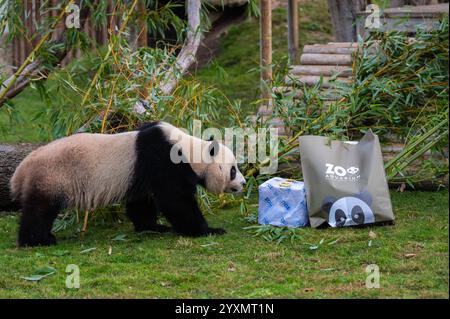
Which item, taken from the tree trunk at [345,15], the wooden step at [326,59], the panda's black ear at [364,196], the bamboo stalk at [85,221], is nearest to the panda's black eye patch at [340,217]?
the panda's black ear at [364,196]

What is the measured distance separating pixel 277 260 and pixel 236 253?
32cm

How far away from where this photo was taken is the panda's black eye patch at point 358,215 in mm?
5258

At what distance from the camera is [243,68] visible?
1069 cm

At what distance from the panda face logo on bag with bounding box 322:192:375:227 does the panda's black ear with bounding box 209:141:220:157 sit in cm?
79

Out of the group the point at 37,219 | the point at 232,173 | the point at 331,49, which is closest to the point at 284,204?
the point at 232,173

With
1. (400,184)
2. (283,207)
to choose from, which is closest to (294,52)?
(400,184)

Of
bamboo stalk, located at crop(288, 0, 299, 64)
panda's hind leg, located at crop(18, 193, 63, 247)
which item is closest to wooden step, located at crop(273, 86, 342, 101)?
panda's hind leg, located at crop(18, 193, 63, 247)

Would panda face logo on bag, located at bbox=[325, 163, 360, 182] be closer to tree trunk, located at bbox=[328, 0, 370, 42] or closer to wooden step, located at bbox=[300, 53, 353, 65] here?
wooden step, located at bbox=[300, 53, 353, 65]

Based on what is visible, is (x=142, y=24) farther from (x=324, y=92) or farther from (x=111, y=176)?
(x=111, y=176)

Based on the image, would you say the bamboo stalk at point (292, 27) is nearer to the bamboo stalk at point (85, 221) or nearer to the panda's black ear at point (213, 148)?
the panda's black ear at point (213, 148)

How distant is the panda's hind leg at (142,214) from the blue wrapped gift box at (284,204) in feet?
2.57

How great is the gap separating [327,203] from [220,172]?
0.74 meters

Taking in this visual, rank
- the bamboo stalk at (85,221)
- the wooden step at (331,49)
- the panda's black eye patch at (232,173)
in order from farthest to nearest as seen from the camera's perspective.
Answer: the wooden step at (331,49) → the bamboo stalk at (85,221) → the panda's black eye patch at (232,173)

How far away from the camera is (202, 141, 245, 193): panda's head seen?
17.8 feet
